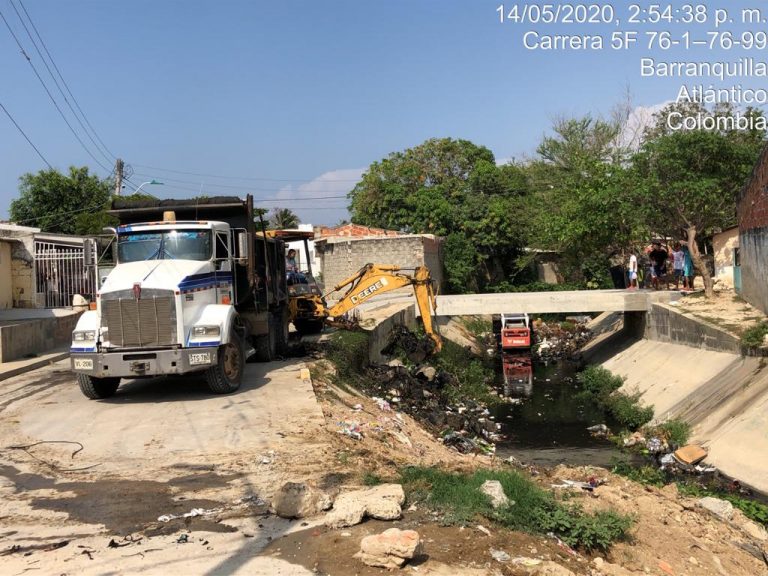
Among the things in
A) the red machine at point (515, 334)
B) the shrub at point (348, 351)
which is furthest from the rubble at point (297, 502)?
the red machine at point (515, 334)

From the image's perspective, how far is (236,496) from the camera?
6551 millimetres

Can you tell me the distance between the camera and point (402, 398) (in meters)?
16.4

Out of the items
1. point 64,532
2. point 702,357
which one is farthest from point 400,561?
point 702,357

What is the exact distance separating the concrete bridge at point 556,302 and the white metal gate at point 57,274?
13.7 meters

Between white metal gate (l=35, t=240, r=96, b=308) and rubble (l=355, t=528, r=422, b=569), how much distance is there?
20.8 m

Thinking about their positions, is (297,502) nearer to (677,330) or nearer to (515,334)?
(677,330)

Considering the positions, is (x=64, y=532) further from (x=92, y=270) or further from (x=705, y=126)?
(x=705, y=126)

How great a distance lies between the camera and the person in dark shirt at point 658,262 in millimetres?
Answer: 26453

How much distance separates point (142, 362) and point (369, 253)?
25836 mm

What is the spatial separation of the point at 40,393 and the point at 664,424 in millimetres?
13222

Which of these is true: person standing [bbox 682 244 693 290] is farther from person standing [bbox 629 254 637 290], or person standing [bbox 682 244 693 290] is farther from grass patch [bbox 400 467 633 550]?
grass patch [bbox 400 467 633 550]

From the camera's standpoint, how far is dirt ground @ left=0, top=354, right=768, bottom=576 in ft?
16.6

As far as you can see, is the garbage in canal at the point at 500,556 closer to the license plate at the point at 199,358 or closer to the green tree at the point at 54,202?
the license plate at the point at 199,358

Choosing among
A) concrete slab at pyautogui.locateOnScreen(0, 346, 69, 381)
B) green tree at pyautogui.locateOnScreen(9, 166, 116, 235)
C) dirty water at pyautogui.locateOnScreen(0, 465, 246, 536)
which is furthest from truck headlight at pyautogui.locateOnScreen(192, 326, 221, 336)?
green tree at pyautogui.locateOnScreen(9, 166, 116, 235)
